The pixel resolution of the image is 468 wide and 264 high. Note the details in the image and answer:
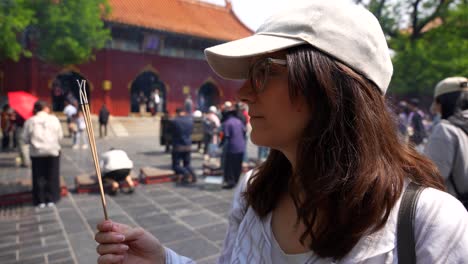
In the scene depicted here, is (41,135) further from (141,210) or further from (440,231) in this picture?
(440,231)

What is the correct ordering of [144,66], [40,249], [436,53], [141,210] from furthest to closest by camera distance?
[144,66] → [436,53] → [141,210] → [40,249]

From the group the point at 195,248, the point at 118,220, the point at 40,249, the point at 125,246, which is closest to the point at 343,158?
the point at 125,246

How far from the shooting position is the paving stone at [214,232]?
12.1 ft

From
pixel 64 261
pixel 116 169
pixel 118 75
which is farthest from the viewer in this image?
pixel 118 75

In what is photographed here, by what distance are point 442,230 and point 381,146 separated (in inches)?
9.3

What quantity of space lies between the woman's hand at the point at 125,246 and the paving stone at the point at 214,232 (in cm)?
268

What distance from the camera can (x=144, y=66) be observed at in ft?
55.5

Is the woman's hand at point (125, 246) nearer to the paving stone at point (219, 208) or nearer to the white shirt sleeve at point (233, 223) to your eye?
the white shirt sleeve at point (233, 223)

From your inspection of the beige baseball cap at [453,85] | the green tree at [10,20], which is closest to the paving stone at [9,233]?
the beige baseball cap at [453,85]

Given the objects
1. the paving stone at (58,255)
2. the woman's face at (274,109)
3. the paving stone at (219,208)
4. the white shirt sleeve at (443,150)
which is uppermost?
the woman's face at (274,109)

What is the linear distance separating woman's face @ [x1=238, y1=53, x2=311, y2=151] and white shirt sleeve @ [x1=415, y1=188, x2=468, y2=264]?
35 centimetres

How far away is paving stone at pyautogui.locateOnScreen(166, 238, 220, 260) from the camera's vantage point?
10.7ft

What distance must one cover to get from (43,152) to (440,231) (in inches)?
195

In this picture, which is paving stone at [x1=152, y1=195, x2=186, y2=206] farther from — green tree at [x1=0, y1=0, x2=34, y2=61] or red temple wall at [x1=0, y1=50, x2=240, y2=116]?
red temple wall at [x1=0, y1=50, x2=240, y2=116]
